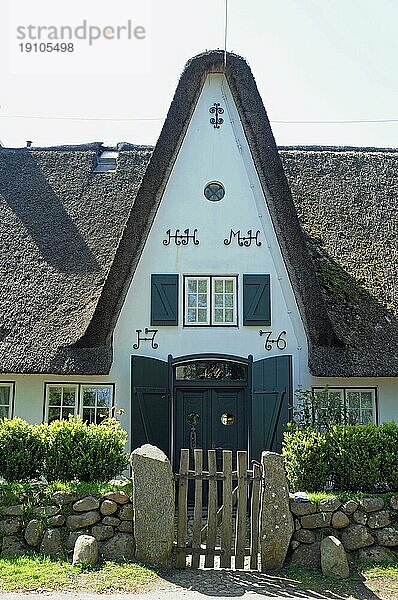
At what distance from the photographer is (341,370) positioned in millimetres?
11727

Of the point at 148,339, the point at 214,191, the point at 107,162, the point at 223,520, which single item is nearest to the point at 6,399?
the point at 148,339

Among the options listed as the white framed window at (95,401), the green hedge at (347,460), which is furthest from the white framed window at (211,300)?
the green hedge at (347,460)

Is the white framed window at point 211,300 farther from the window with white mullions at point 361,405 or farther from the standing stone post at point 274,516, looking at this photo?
the standing stone post at point 274,516

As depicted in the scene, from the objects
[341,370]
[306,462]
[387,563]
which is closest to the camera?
[387,563]

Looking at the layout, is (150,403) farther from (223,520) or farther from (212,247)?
(223,520)

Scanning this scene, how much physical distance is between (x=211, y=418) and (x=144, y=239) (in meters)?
3.21

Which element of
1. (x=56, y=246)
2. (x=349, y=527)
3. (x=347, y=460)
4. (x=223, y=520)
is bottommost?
(x=349, y=527)

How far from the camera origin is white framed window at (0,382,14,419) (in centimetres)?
1237

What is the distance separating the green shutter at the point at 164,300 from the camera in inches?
485

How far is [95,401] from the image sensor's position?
40.5 feet

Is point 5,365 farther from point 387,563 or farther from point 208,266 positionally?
point 387,563

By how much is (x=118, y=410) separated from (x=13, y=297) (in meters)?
2.78

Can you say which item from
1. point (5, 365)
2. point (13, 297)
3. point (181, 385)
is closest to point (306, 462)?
point (181, 385)

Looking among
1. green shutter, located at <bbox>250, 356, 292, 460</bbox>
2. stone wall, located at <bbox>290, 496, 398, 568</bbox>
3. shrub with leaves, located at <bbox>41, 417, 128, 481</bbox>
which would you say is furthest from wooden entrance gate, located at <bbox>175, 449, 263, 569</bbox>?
green shutter, located at <bbox>250, 356, 292, 460</bbox>
